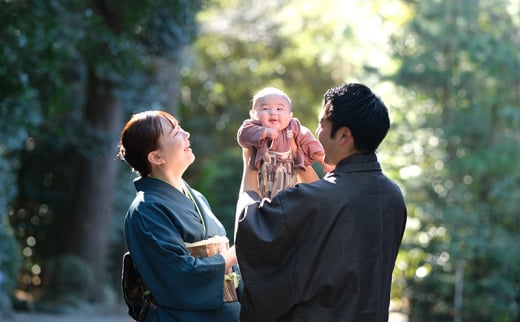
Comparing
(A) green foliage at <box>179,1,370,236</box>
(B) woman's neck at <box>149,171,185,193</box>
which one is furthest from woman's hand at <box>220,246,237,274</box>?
(A) green foliage at <box>179,1,370,236</box>

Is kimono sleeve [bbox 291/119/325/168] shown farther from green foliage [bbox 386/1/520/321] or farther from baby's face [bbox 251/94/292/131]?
green foliage [bbox 386/1/520/321]

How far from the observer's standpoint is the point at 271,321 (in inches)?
110

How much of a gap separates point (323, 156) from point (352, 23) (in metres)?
14.2

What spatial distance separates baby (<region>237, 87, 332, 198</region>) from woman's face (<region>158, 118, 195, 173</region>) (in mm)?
204

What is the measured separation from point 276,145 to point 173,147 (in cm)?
36

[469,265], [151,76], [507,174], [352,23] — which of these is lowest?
[469,265]

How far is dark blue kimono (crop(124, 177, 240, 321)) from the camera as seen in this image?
2.82m

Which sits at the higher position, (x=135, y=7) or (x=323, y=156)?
(x=135, y=7)

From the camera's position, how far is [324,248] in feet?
8.91

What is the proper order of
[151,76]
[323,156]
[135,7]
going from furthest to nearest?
[151,76] < [135,7] < [323,156]

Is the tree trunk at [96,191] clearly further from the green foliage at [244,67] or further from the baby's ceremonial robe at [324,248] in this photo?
the baby's ceremonial robe at [324,248]

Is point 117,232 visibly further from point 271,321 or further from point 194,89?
point 271,321

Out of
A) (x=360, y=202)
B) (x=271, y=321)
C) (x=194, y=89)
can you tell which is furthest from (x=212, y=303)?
(x=194, y=89)

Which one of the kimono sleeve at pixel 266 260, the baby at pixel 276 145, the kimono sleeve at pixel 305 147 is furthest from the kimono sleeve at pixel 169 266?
the kimono sleeve at pixel 305 147
